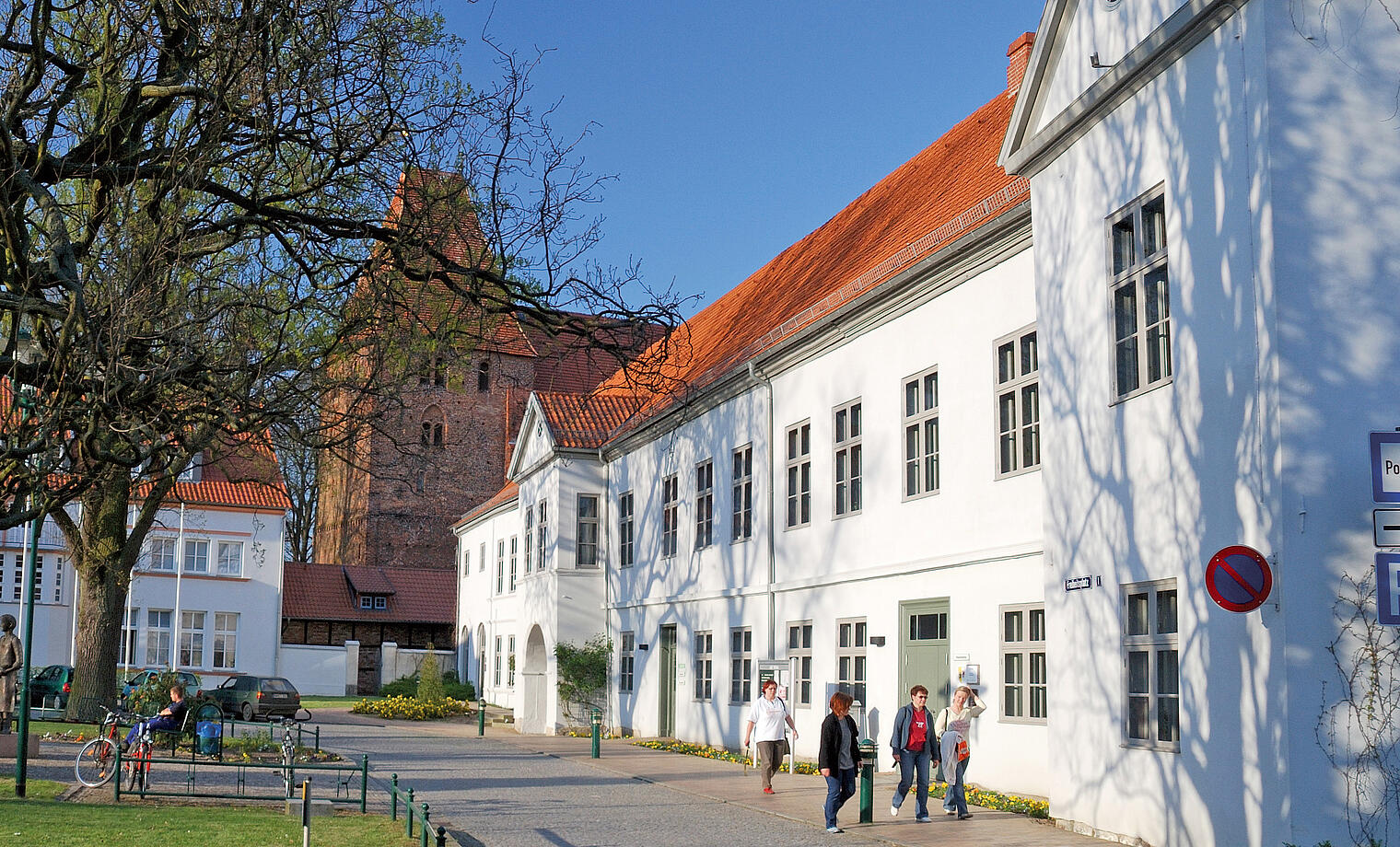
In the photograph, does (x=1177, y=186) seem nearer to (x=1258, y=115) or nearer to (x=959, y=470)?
(x=1258, y=115)

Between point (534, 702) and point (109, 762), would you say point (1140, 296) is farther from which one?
point (534, 702)

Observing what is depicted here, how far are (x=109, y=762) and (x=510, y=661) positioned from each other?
102 ft

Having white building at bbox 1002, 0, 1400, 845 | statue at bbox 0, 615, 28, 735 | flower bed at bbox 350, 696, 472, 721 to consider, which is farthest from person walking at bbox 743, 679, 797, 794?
flower bed at bbox 350, 696, 472, 721

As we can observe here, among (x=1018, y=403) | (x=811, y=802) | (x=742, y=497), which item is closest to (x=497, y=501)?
(x=742, y=497)

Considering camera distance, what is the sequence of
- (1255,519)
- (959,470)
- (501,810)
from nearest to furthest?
(1255,519) < (501,810) < (959,470)

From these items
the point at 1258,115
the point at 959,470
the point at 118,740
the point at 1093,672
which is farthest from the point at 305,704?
the point at 1258,115

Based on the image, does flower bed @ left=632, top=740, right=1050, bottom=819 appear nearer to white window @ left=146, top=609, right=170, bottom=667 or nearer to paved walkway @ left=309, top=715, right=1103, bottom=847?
paved walkway @ left=309, top=715, right=1103, bottom=847

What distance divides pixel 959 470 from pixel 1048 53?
18.1 feet

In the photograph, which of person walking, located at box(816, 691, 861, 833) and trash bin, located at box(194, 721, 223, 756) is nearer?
person walking, located at box(816, 691, 861, 833)

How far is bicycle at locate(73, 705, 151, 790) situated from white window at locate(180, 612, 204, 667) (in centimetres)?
4110

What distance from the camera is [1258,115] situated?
1126 centimetres

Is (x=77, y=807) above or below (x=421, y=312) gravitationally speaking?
below

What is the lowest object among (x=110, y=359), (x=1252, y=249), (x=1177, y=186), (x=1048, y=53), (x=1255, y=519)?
(x=1255, y=519)

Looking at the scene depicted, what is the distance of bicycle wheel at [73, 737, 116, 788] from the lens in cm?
1683
